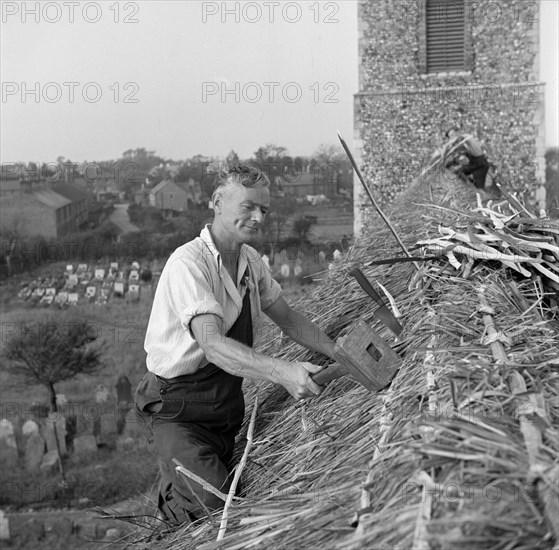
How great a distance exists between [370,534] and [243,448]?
1.34 m

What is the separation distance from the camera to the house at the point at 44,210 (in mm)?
18516

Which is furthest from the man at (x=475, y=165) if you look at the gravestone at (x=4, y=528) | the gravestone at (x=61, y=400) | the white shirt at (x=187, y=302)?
the gravestone at (x=61, y=400)

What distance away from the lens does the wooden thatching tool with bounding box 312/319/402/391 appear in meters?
2.25

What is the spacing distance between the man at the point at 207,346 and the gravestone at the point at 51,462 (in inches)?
366

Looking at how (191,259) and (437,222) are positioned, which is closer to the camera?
(191,259)

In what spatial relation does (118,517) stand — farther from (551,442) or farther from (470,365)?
(551,442)

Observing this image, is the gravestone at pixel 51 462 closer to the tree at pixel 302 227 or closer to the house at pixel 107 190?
the tree at pixel 302 227

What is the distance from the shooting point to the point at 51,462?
11.6 metres

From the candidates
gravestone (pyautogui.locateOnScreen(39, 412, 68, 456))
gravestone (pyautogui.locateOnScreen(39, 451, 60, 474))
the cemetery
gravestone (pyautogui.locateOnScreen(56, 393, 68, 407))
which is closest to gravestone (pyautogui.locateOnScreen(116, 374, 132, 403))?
gravestone (pyautogui.locateOnScreen(56, 393, 68, 407))

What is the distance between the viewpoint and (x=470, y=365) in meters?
1.94

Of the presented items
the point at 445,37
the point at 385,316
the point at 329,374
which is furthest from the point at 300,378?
the point at 445,37

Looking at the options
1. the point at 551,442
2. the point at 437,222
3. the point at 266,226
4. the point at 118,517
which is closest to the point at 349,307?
the point at 437,222

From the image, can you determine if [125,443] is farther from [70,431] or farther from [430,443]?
[430,443]

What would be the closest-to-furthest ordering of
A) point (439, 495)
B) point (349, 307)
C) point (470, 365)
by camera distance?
point (439, 495) → point (470, 365) → point (349, 307)
